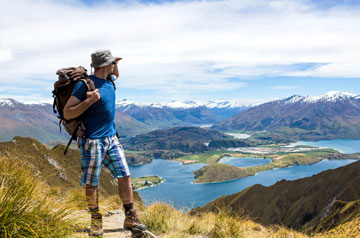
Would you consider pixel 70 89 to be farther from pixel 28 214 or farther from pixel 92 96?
pixel 28 214

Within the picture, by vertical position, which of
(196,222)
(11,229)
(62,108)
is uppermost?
(62,108)

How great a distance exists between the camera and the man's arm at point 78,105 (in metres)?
4.37

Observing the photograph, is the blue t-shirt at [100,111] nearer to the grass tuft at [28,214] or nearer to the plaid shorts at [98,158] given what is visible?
the plaid shorts at [98,158]

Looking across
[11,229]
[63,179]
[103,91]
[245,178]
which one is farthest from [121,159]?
[245,178]

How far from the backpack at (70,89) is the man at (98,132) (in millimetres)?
84

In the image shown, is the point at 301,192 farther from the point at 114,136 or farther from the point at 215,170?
the point at 215,170

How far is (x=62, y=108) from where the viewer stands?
4.64m

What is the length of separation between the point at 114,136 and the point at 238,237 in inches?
127

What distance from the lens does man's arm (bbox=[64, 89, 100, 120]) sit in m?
4.37

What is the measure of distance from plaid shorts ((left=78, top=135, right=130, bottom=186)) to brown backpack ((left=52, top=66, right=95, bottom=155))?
0.21 metres

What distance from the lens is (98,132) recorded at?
185 inches

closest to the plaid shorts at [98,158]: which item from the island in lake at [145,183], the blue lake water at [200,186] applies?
the blue lake water at [200,186]

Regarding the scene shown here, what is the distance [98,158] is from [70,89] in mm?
1168

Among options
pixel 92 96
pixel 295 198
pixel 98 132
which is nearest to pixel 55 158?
pixel 98 132
